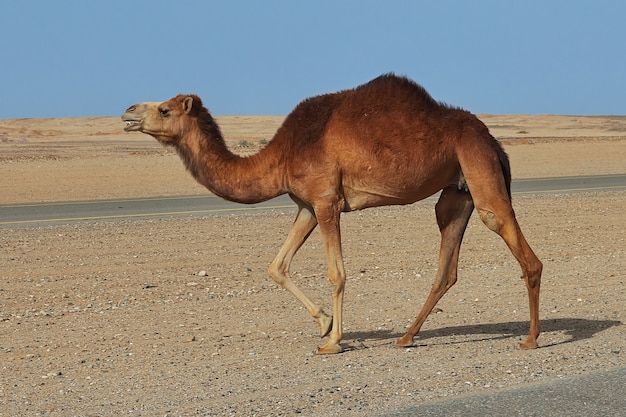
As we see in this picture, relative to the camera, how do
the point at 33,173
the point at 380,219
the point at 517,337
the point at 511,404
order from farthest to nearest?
the point at 33,173, the point at 380,219, the point at 517,337, the point at 511,404

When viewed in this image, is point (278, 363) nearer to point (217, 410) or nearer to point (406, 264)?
point (217, 410)

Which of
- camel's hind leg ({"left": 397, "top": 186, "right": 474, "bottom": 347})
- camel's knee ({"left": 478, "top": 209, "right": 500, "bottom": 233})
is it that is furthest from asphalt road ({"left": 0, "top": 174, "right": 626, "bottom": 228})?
camel's knee ({"left": 478, "top": 209, "right": 500, "bottom": 233})

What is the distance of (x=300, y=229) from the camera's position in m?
9.72

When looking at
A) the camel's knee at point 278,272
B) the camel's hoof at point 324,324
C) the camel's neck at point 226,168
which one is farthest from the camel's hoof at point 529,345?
the camel's neck at point 226,168

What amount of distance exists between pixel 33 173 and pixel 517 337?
1147 inches

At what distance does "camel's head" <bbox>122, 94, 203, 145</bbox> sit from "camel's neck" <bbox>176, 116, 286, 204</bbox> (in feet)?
0.39

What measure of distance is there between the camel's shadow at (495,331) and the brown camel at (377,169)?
44 cm

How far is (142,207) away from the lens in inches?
965

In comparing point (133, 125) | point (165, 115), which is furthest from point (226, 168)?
point (133, 125)

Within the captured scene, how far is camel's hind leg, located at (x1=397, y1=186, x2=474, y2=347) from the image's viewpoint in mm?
9578

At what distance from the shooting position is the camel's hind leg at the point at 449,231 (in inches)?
377

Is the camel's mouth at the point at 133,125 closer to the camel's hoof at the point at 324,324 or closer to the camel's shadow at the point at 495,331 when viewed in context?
the camel's hoof at the point at 324,324

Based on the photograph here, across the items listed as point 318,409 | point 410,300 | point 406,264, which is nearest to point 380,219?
point 406,264

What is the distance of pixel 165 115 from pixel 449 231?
2.68m
